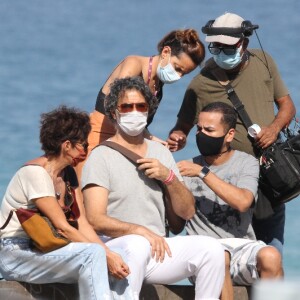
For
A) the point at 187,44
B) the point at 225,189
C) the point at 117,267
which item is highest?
the point at 187,44

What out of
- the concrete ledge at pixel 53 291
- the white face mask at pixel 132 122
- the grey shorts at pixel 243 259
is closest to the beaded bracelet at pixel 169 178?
the white face mask at pixel 132 122

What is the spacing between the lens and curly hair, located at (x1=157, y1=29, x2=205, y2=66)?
5.84 metres

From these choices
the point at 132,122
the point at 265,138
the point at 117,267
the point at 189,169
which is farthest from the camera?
the point at 265,138

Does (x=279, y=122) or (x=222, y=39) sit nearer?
(x=222, y=39)

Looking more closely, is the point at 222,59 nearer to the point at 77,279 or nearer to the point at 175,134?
the point at 175,134

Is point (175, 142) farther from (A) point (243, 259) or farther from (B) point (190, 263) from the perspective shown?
(B) point (190, 263)

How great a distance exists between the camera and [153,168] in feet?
16.4

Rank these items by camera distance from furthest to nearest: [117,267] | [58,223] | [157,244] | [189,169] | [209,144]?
1. [209,144]
2. [189,169]
3. [157,244]
4. [58,223]
5. [117,267]

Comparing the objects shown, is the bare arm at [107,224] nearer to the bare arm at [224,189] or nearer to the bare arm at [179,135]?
the bare arm at [224,189]

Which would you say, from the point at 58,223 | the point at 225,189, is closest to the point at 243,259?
the point at 225,189

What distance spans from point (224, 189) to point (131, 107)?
95 centimetres

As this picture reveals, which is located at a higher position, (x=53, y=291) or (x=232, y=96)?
(x=232, y=96)

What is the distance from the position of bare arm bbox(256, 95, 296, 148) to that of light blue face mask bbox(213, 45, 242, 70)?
60 cm

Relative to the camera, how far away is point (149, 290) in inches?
200
